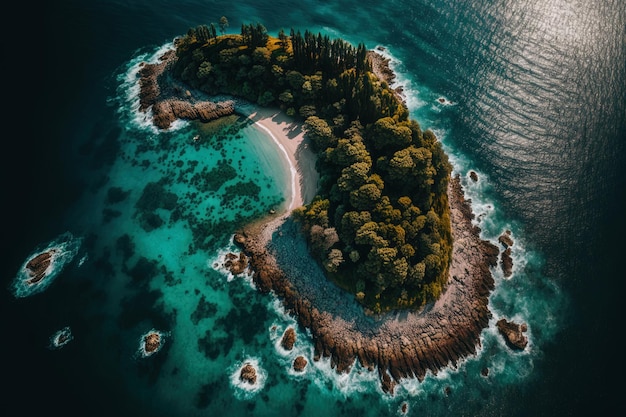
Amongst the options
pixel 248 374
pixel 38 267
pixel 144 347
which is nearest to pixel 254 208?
pixel 144 347

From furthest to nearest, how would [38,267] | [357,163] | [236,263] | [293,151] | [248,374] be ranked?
Result: [293,151]
[236,263]
[357,163]
[38,267]
[248,374]

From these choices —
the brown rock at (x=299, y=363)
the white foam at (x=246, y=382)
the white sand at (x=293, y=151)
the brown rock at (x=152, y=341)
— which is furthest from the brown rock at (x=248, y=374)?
the white sand at (x=293, y=151)

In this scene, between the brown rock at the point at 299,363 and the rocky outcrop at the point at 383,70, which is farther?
the rocky outcrop at the point at 383,70

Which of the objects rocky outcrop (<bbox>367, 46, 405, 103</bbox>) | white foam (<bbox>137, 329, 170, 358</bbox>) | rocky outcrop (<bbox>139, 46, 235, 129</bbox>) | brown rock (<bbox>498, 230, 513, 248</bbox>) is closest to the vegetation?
rocky outcrop (<bbox>139, 46, 235, 129</bbox>)

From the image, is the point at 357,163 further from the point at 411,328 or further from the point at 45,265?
the point at 45,265

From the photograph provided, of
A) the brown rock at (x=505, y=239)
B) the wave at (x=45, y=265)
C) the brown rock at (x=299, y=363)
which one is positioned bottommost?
the brown rock at (x=299, y=363)

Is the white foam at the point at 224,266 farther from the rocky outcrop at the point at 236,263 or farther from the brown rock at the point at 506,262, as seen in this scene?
the brown rock at the point at 506,262

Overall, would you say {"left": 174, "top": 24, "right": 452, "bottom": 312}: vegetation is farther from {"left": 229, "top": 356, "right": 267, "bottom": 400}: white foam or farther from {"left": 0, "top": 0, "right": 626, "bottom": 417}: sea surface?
{"left": 229, "top": 356, "right": 267, "bottom": 400}: white foam
